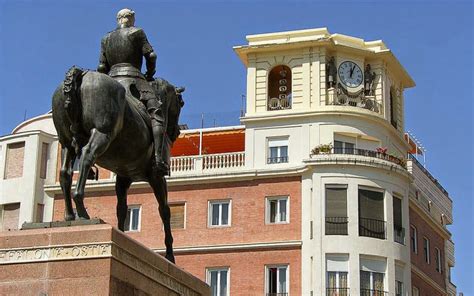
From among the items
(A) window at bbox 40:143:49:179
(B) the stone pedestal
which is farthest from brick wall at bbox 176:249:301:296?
(B) the stone pedestal

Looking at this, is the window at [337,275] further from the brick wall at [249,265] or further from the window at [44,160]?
the window at [44,160]

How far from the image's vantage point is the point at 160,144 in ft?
52.7

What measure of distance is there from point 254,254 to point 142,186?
7.21m

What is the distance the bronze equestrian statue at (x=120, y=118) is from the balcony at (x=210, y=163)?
122 feet

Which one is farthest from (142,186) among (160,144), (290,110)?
(160,144)

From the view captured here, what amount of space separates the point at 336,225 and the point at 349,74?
8.71 meters

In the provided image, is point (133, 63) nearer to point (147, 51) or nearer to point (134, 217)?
point (147, 51)

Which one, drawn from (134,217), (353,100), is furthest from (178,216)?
(353,100)

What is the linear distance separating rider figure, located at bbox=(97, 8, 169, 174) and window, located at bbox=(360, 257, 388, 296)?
35643 millimetres

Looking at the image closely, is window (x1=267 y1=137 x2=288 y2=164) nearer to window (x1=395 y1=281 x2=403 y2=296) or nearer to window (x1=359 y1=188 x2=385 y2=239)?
window (x1=359 y1=188 x2=385 y2=239)

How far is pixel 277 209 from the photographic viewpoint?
5338 cm

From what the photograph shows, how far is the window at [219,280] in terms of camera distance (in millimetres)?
52656

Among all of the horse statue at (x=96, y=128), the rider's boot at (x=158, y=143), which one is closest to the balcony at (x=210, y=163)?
the rider's boot at (x=158, y=143)

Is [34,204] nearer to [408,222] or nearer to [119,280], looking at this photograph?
[408,222]
